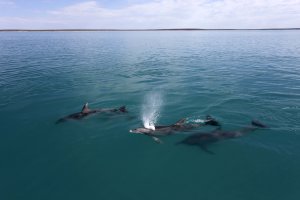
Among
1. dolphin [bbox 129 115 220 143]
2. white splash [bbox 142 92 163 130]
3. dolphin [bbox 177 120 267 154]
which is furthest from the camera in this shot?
white splash [bbox 142 92 163 130]

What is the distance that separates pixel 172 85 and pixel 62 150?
48.3 feet

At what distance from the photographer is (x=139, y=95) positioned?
2231 centimetres

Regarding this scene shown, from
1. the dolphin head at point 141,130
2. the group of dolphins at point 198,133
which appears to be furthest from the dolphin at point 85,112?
the dolphin head at point 141,130

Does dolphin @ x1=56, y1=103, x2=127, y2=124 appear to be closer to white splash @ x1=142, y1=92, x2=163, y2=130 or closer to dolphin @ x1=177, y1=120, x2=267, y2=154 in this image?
white splash @ x1=142, y1=92, x2=163, y2=130

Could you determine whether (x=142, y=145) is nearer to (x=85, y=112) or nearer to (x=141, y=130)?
(x=141, y=130)

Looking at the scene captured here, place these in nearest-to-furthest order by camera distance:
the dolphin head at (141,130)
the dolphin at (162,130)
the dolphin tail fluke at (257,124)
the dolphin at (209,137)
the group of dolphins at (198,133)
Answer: the dolphin at (209,137)
the group of dolphins at (198,133)
the dolphin at (162,130)
the dolphin head at (141,130)
the dolphin tail fluke at (257,124)

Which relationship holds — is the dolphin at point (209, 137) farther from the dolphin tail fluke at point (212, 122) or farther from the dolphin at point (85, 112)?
the dolphin at point (85, 112)

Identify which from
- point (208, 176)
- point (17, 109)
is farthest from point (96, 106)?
point (208, 176)

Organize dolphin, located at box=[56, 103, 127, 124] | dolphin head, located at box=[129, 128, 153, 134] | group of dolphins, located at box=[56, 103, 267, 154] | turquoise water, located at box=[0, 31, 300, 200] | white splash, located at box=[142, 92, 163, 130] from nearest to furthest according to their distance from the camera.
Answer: turquoise water, located at box=[0, 31, 300, 200] → group of dolphins, located at box=[56, 103, 267, 154] → dolphin head, located at box=[129, 128, 153, 134] → white splash, located at box=[142, 92, 163, 130] → dolphin, located at box=[56, 103, 127, 124]

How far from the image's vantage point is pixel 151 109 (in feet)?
62.1

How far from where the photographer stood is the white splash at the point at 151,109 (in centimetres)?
1662

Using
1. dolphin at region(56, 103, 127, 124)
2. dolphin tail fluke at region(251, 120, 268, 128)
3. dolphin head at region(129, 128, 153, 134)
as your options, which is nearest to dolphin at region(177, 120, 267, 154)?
dolphin tail fluke at region(251, 120, 268, 128)

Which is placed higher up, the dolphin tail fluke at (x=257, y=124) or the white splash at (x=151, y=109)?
the dolphin tail fluke at (x=257, y=124)

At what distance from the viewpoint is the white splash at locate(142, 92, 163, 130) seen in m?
16.6
